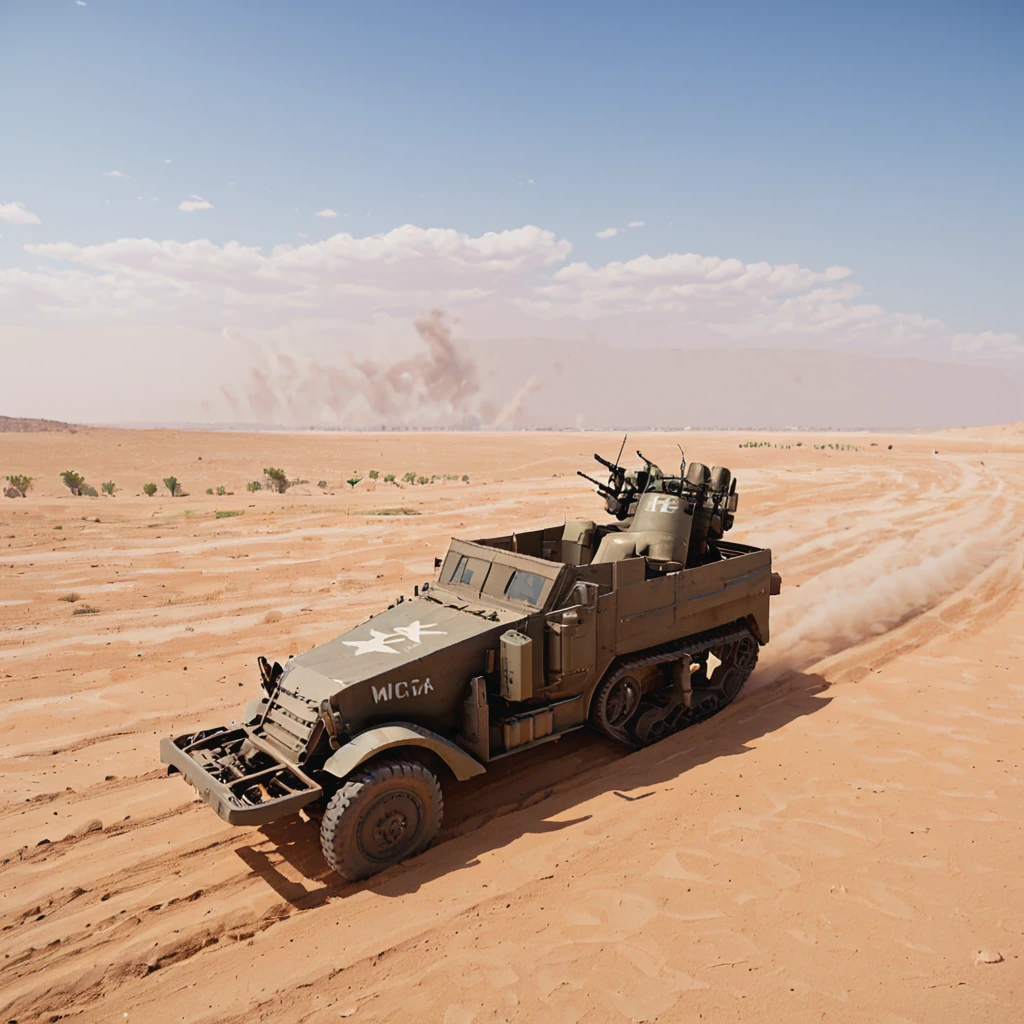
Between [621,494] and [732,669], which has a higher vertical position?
[621,494]

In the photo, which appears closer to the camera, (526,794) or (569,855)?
(569,855)

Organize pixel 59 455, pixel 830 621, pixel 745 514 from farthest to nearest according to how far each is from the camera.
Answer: pixel 59 455 → pixel 745 514 → pixel 830 621

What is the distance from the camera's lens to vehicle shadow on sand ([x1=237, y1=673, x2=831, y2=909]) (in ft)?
18.5

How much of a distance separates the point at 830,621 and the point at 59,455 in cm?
4662

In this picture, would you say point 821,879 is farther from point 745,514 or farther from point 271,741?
point 745,514

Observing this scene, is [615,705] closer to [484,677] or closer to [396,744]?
[484,677]

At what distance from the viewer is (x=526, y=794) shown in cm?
685

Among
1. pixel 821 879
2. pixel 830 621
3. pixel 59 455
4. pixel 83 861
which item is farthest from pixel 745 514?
pixel 59 455

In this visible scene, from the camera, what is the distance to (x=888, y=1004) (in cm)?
414

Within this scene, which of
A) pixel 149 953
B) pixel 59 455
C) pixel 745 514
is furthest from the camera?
pixel 59 455

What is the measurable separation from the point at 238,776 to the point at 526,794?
102 inches

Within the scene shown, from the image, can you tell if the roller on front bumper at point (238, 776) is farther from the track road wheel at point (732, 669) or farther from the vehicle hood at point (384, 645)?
the track road wheel at point (732, 669)

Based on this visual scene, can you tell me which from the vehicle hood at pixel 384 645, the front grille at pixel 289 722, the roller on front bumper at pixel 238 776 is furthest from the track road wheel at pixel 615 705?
the roller on front bumper at pixel 238 776

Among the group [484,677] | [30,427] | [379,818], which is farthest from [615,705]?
[30,427]
